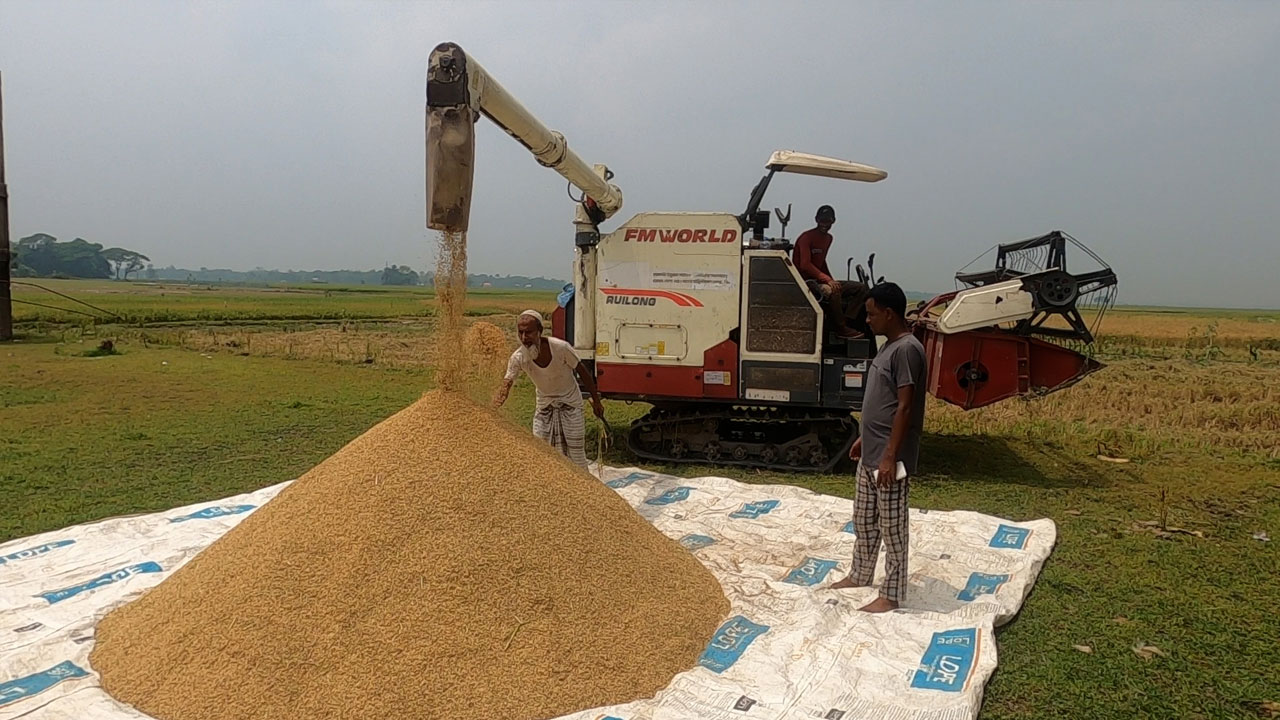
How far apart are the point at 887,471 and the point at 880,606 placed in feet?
2.09

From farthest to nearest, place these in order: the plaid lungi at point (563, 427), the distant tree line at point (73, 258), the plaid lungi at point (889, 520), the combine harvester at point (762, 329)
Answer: the distant tree line at point (73, 258) < the combine harvester at point (762, 329) < the plaid lungi at point (563, 427) < the plaid lungi at point (889, 520)

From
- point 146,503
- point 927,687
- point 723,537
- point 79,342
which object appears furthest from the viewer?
point 79,342

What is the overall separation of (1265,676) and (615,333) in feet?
14.9

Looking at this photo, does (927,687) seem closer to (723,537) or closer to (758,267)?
(723,537)

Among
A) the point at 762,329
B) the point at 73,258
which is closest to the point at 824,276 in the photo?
the point at 762,329

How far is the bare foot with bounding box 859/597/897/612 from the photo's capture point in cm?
348

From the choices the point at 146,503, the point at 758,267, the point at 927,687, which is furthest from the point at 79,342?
the point at 927,687

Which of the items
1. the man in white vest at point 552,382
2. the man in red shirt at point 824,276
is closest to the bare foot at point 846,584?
the man in white vest at point 552,382

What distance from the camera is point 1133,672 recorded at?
A: 121 inches

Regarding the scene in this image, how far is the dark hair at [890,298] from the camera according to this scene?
333 cm

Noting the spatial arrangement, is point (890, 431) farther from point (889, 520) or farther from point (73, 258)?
point (73, 258)

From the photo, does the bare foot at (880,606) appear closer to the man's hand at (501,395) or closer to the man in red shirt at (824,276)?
the man's hand at (501,395)

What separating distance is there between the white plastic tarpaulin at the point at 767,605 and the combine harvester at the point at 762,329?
114 cm

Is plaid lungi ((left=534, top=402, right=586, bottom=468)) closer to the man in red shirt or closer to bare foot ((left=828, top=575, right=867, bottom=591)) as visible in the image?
bare foot ((left=828, top=575, right=867, bottom=591))
